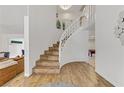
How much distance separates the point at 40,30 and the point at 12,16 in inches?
56.4

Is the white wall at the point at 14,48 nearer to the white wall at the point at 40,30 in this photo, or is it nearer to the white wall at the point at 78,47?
the white wall at the point at 40,30

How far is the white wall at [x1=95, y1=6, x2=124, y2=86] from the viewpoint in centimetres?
428

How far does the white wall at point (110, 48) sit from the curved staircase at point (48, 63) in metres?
2.14

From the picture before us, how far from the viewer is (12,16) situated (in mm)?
7473

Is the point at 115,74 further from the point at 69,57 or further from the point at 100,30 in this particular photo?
the point at 69,57

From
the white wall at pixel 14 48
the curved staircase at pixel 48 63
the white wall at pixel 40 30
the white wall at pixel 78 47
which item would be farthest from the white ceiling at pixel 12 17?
the white wall at pixel 14 48

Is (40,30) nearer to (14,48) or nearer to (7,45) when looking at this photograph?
(7,45)

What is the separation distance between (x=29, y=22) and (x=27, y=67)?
5.71 feet

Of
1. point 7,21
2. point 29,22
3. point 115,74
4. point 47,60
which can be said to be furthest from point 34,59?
point 115,74

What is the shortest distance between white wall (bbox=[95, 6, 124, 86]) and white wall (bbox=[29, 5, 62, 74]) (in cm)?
272

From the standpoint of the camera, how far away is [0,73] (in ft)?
15.9

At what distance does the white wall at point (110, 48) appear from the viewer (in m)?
4.28

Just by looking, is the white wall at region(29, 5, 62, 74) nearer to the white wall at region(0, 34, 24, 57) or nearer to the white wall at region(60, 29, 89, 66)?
the white wall at region(60, 29, 89, 66)

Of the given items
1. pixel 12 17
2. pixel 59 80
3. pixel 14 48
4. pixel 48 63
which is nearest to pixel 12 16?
pixel 12 17
